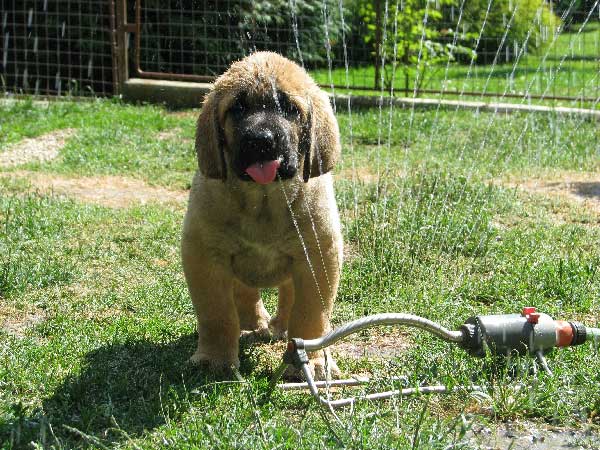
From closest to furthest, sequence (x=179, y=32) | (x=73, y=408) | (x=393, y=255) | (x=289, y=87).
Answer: (x=73, y=408) < (x=289, y=87) < (x=393, y=255) < (x=179, y=32)

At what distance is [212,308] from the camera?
4031 millimetres

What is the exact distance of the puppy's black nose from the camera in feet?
11.9

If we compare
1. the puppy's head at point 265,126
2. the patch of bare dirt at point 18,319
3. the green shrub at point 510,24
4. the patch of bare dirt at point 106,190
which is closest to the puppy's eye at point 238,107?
the puppy's head at point 265,126

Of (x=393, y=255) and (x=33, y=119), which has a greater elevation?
(x=33, y=119)

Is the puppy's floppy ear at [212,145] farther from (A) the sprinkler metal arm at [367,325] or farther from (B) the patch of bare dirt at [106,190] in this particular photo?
(B) the patch of bare dirt at [106,190]

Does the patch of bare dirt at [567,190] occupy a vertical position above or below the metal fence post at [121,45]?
below

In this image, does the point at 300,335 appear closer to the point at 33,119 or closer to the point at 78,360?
the point at 78,360

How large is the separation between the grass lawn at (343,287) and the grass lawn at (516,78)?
7.60 feet

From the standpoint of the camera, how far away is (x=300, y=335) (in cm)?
407

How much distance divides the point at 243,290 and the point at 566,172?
436 cm

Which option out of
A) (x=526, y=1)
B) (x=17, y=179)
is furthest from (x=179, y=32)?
(x=526, y=1)

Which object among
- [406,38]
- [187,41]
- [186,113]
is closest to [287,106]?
[186,113]

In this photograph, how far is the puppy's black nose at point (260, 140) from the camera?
3.62 meters

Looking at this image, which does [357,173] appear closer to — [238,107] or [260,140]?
[238,107]
